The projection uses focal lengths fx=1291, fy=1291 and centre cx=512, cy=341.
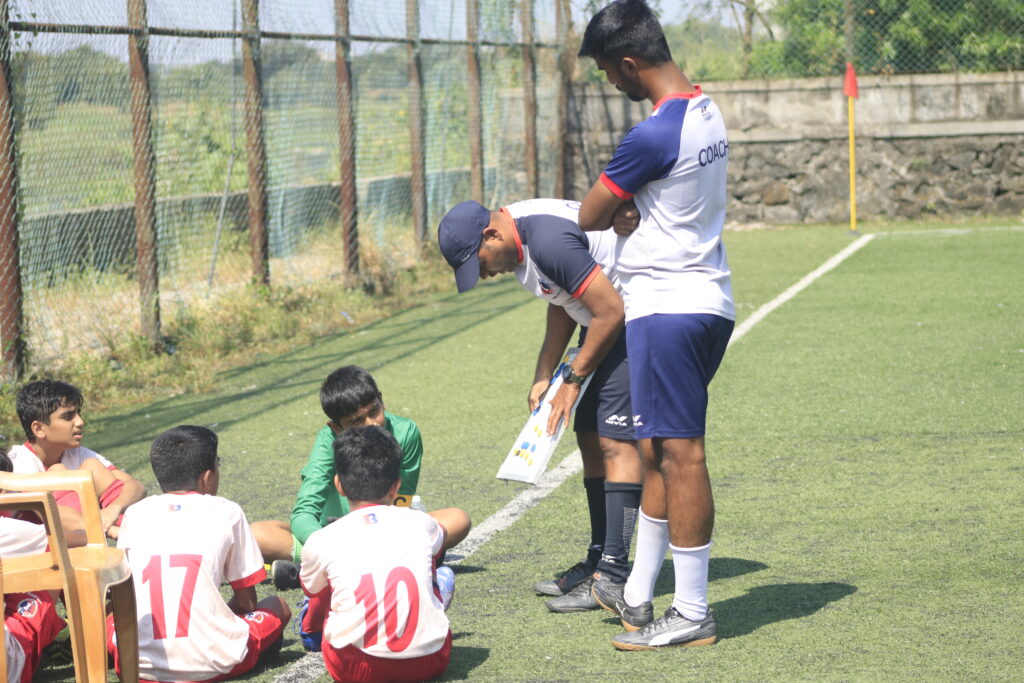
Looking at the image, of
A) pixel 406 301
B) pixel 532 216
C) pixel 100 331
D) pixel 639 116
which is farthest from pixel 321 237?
pixel 532 216

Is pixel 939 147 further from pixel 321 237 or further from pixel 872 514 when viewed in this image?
pixel 872 514

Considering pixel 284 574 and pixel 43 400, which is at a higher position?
pixel 43 400

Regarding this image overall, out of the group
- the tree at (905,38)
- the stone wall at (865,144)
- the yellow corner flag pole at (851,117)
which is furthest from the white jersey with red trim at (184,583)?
the tree at (905,38)

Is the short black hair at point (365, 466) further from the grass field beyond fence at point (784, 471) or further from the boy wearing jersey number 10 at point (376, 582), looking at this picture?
the grass field beyond fence at point (784, 471)

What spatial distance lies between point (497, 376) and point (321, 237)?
5.02 meters

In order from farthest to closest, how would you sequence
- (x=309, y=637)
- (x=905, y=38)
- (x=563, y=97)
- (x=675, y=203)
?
(x=563, y=97) < (x=905, y=38) < (x=309, y=637) < (x=675, y=203)

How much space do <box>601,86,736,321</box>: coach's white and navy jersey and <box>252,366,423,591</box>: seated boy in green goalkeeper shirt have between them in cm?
119

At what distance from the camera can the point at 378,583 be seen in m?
3.76

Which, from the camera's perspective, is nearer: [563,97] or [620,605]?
[620,605]

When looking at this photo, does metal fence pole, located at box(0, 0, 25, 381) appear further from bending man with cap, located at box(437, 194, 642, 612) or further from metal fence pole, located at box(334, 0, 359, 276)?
bending man with cap, located at box(437, 194, 642, 612)

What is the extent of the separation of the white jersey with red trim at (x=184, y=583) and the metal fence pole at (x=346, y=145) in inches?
363

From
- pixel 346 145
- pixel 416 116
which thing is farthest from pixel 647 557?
pixel 416 116

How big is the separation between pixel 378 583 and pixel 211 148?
8597mm

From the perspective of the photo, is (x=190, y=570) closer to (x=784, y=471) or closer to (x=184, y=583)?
(x=184, y=583)
